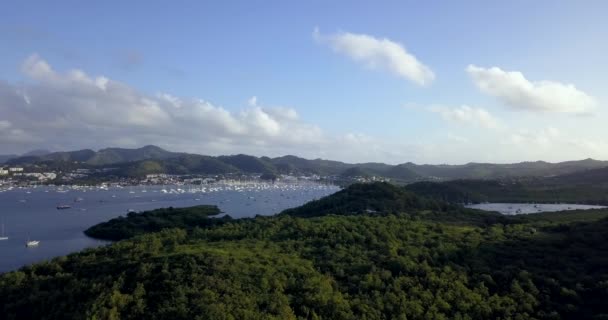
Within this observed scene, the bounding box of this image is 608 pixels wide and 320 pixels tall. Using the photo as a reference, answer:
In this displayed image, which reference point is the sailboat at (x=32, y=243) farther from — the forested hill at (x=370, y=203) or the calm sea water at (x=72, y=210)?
the forested hill at (x=370, y=203)

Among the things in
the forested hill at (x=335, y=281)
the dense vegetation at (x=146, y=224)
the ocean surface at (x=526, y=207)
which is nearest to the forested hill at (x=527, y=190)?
the ocean surface at (x=526, y=207)

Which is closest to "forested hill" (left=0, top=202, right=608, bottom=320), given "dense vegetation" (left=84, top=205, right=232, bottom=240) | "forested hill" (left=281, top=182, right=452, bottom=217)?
"forested hill" (left=281, top=182, right=452, bottom=217)

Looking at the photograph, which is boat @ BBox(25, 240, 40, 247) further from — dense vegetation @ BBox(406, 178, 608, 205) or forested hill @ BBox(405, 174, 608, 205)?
dense vegetation @ BBox(406, 178, 608, 205)

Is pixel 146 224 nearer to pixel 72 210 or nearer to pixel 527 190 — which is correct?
pixel 72 210

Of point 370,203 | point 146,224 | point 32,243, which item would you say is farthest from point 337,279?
point 32,243

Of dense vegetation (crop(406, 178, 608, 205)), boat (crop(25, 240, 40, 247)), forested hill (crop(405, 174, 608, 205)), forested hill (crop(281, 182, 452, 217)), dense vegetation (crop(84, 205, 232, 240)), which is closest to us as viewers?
boat (crop(25, 240, 40, 247))

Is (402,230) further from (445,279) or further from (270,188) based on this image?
(270,188)
